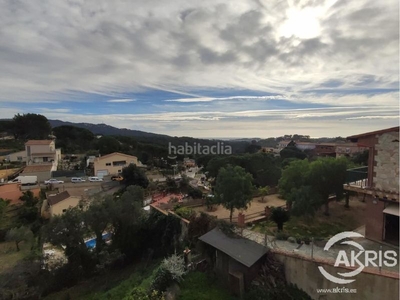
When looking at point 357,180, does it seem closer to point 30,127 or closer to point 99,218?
point 99,218

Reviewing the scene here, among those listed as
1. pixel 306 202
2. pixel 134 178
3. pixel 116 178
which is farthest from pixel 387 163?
pixel 116 178

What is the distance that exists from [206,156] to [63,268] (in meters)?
32.8

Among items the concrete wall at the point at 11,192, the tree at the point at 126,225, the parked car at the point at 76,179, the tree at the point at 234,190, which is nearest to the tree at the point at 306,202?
the tree at the point at 234,190

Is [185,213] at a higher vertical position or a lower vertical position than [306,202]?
lower

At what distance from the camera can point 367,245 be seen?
8156 mm

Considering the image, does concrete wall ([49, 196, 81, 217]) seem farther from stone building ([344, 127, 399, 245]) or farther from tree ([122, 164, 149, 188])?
stone building ([344, 127, 399, 245])

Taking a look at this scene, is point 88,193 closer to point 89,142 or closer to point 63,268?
point 63,268

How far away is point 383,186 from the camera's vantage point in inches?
317

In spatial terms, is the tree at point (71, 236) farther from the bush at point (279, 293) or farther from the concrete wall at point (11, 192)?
the concrete wall at point (11, 192)

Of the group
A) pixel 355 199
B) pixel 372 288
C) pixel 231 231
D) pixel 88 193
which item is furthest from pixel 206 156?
pixel 372 288

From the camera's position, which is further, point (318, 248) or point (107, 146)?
point (107, 146)

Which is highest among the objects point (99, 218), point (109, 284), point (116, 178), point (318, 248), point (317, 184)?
point (317, 184)

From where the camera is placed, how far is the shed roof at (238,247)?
7.95m

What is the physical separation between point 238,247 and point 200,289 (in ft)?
6.32
